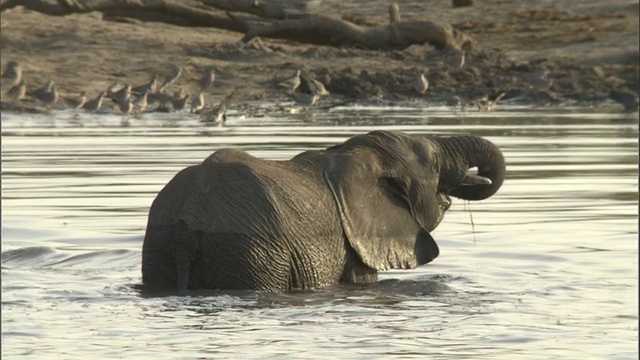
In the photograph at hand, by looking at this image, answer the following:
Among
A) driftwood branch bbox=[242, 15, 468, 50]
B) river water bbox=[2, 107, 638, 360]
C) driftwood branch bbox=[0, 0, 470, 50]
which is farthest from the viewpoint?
driftwood branch bbox=[242, 15, 468, 50]

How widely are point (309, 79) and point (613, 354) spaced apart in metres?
Answer: 19.7

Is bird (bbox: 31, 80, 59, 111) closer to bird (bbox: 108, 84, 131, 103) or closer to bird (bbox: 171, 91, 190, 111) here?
bird (bbox: 108, 84, 131, 103)

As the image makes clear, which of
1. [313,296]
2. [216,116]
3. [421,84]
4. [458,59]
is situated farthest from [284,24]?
[313,296]

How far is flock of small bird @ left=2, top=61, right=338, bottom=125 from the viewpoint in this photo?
24266mm

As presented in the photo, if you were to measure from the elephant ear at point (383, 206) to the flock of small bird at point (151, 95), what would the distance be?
1294 centimetres

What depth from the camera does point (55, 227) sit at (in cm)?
1284

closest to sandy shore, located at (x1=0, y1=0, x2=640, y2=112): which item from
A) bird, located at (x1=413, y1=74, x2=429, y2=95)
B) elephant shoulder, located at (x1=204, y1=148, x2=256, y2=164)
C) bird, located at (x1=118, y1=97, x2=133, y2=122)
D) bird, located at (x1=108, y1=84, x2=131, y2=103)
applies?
bird, located at (x1=413, y1=74, x2=429, y2=95)

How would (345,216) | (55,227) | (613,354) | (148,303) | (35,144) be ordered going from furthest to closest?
(35,144) → (55,227) → (345,216) → (148,303) → (613,354)

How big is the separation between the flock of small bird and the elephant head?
12.7 metres

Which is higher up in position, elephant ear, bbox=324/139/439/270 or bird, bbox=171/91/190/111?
elephant ear, bbox=324/139/439/270

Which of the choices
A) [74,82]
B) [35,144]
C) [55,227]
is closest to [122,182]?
[55,227]

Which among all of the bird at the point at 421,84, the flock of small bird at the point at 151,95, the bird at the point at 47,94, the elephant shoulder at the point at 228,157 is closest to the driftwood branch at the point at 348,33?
the bird at the point at 421,84

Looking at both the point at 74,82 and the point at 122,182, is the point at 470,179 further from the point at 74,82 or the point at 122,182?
the point at 74,82

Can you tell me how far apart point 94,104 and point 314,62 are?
6267mm
